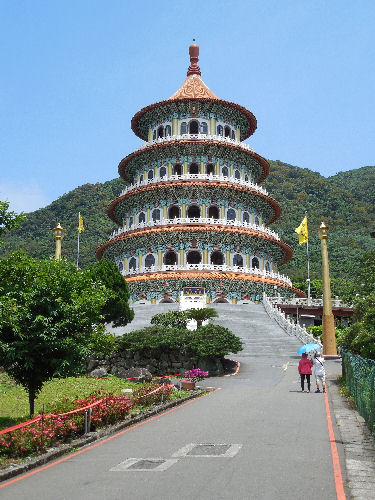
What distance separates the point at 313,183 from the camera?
453 feet

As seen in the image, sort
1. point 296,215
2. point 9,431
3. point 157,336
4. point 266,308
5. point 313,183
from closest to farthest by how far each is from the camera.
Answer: point 9,431, point 157,336, point 266,308, point 296,215, point 313,183

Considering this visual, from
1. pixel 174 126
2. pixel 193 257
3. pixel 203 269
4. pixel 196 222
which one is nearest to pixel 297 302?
pixel 203 269

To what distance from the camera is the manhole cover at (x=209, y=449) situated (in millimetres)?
9578

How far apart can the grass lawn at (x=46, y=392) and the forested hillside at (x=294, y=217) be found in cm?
6686

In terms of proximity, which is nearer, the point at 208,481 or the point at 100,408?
the point at 208,481

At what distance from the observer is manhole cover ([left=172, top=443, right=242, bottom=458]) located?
945 cm

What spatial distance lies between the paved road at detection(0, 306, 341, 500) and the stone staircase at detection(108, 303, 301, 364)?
13.9 m

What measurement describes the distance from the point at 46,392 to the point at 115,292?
14112mm

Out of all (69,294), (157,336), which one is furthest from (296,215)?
(69,294)

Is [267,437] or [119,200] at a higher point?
[119,200]

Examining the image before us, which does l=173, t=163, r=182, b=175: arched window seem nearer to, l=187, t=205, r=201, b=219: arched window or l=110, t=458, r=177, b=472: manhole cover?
l=187, t=205, r=201, b=219: arched window

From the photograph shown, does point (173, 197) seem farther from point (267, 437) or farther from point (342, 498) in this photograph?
point (342, 498)

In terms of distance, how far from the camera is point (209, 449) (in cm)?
988

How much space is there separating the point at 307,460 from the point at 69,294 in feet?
26.9
